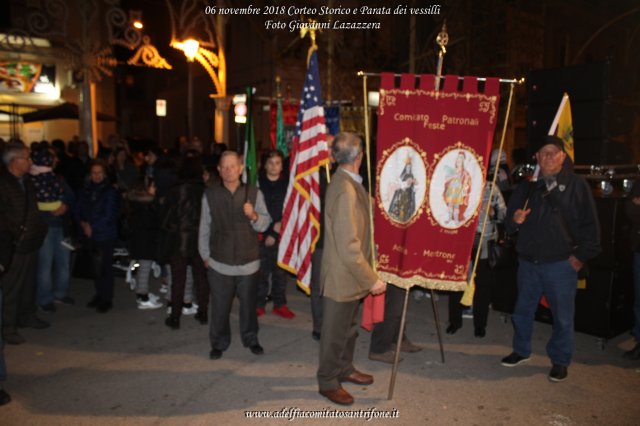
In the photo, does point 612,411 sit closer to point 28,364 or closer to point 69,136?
point 28,364

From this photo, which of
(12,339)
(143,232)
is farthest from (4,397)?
(143,232)

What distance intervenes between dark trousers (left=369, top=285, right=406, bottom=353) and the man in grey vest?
137 cm

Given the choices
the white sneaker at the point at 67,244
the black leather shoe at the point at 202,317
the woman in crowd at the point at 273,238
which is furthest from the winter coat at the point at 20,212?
the woman in crowd at the point at 273,238

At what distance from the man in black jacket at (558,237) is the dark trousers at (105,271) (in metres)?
5.16

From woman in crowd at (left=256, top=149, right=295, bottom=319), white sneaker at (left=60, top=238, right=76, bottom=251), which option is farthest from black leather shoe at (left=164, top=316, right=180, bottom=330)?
white sneaker at (left=60, top=238, right=76, bottom=251)

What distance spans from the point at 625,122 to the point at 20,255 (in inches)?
315

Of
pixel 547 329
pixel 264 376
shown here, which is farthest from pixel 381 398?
pixel 547 329

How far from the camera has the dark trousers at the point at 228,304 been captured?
16.8 ft

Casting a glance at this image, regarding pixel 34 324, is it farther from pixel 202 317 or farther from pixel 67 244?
pixel 202 317

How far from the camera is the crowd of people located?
4168 millimetres

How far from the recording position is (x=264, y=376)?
4812 mm

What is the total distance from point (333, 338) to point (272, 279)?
285cm

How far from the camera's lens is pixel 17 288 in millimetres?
5656

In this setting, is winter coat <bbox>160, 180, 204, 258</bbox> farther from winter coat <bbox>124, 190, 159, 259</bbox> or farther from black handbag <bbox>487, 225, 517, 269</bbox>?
black handbag <bbox>487, 225, 517, 269</bbox>
